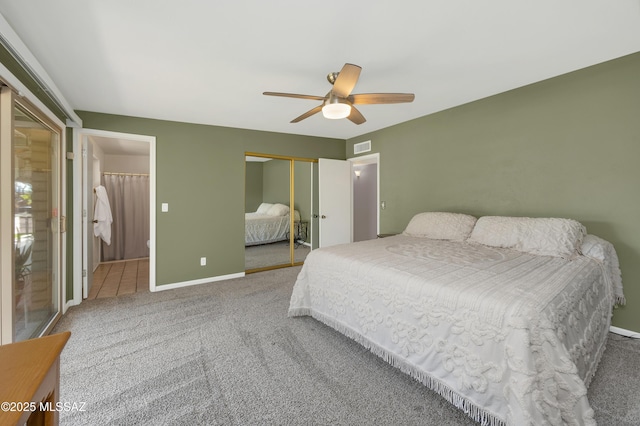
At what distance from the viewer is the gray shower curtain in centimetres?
522

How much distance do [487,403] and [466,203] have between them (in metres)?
2.42

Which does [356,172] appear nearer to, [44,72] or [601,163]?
[601,163]

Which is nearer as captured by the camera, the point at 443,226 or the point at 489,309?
the point at 489,309

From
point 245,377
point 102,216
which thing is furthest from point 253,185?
point 245,377

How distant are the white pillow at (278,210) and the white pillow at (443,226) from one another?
7.65 feet

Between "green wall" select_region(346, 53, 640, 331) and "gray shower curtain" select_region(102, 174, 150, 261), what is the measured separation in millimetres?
5363

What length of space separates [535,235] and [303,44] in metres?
2.54

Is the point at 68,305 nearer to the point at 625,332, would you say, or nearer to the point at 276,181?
the point at 276,181

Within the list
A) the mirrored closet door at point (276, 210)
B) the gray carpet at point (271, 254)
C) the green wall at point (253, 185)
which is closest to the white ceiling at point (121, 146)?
the green wall at point (253, 185)

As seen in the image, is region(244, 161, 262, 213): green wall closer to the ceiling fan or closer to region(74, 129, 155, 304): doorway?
region(74, 129, 155, 304): doorway

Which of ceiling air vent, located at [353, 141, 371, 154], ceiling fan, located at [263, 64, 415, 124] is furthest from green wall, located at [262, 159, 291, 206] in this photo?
ceiling fan, located at [263, 64, 415, 124]

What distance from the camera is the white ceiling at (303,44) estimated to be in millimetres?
1625

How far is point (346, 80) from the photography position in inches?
76.0

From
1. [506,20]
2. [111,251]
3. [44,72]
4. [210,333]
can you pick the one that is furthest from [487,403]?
[111,251]
